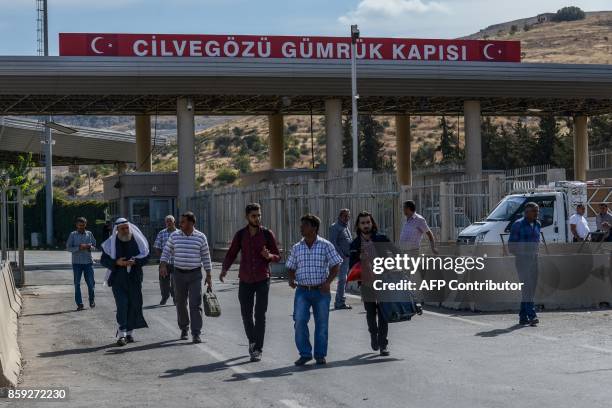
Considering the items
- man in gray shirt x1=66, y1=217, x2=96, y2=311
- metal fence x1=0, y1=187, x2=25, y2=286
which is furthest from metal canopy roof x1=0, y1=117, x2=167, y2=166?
man in gray shirt x1=66, y1=217, x2=96, y2=311

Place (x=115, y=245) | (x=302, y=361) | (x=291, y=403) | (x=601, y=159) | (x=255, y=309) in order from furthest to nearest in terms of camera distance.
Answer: (x=601, y=159) → (x=115, y=245) → (x=255, y=309) → (x=302, y=361) → (x=291, y=403)

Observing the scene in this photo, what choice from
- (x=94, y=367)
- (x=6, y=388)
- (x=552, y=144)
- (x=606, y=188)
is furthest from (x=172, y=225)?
(x=552, y=144)

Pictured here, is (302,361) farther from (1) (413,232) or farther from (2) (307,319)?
(1) (413,232)

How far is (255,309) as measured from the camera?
14.6 meters

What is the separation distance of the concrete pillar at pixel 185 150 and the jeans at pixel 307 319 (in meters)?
35.9

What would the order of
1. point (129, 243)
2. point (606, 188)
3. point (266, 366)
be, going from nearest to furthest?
point (266, 366)
point (129, 243)
point (606, 188)

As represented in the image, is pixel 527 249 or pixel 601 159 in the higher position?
pixel 601 159

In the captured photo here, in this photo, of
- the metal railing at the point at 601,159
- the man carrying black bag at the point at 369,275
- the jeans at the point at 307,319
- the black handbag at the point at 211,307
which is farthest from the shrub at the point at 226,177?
the jeans at the point at 307,319

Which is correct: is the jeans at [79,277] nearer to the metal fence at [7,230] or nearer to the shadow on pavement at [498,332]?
the metal fence at [7,230]

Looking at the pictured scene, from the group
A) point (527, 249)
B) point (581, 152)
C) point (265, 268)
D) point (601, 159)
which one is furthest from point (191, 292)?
point (581, 152)

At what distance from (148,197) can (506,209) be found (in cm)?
3001

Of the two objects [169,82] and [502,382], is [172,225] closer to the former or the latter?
[502,382]

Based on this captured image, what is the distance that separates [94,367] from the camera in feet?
46.6

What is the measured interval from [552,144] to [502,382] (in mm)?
74150
